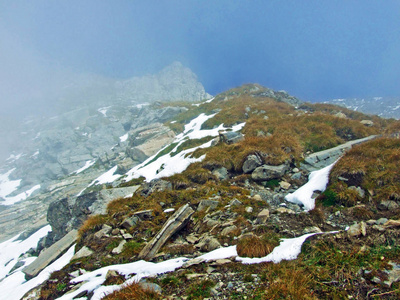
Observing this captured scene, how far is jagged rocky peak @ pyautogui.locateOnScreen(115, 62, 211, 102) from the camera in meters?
150

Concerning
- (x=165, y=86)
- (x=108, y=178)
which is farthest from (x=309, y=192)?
(x=165, y=86)

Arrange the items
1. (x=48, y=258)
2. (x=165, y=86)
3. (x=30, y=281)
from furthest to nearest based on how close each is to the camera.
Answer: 1. (x=165, y=86)
2. (x=48, y=258)
3. (x=30, y=281)

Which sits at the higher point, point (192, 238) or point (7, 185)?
point (7, 185)

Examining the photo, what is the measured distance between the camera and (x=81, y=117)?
367 feet

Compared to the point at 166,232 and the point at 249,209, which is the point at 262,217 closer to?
the point at 249,209

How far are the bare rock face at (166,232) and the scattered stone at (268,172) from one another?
5563 mm

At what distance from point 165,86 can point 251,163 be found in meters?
166

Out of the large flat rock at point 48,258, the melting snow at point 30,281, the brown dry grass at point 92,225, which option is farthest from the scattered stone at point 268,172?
the large flat rock at point 48,258

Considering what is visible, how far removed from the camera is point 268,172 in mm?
11500

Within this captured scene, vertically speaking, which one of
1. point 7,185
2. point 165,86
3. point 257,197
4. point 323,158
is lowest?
point 257,197

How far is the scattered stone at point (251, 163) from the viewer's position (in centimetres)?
1248

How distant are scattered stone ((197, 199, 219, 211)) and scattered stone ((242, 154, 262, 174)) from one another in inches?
178

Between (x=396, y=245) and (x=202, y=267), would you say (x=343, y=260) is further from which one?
(x=202, y=267)

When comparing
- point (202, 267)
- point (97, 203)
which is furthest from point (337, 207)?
point (97, 203)
